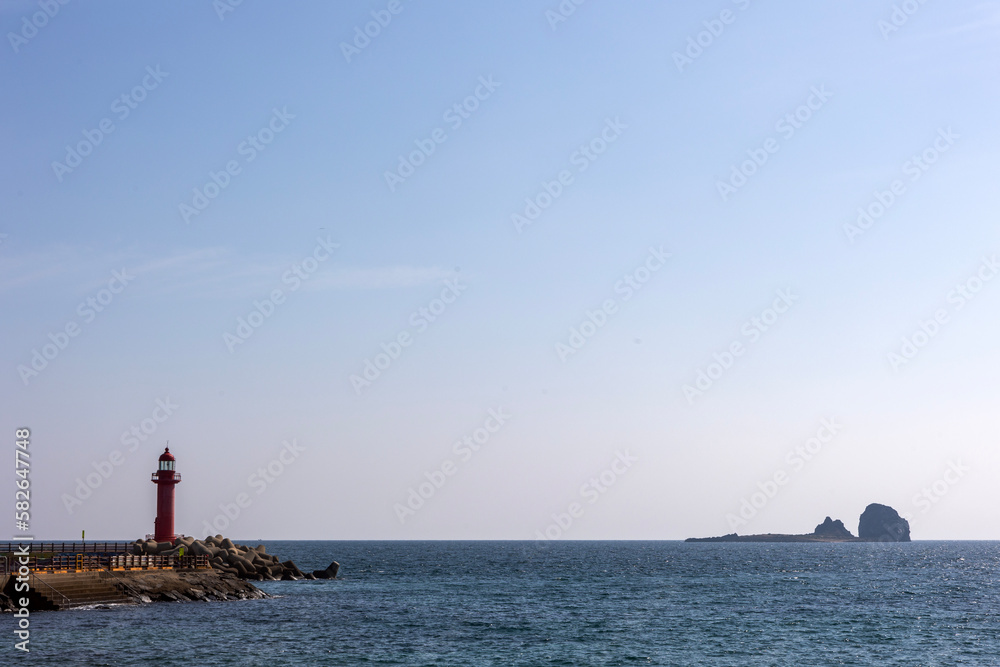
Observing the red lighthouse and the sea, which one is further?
the red lighthouse

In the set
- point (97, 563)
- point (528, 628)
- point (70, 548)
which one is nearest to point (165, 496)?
point (70, 548)

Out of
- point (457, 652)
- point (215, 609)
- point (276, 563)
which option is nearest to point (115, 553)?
point (215, 609)

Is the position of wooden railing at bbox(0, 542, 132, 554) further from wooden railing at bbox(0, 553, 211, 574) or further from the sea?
the sea

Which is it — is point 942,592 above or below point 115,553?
below

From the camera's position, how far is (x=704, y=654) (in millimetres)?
46250

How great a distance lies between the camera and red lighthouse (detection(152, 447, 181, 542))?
3150 inches

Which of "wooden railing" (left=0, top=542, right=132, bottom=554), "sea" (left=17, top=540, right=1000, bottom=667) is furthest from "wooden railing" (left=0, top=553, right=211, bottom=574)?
"sea" (left=17, top=540, right=1000, bottom=667)

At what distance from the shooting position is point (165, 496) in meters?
80.6

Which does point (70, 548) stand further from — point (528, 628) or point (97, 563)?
point (528, 628)

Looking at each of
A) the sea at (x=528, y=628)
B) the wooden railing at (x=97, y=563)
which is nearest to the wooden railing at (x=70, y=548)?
the wooden railing at (x=97, y=563)

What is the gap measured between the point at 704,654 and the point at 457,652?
1169 centimetres

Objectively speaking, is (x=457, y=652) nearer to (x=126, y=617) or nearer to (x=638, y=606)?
(x=126, y=617)

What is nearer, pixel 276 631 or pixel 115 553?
pixel 276 631

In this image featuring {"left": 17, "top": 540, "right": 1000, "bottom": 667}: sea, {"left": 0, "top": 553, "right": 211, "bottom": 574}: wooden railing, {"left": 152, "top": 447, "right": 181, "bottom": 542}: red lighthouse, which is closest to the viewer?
{"left": 17, "top": 540, "right": 1000, "bottom": 667}: sea
